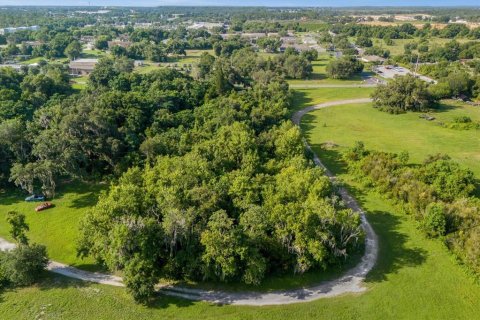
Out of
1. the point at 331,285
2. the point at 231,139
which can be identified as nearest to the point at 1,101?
the point at 231,139

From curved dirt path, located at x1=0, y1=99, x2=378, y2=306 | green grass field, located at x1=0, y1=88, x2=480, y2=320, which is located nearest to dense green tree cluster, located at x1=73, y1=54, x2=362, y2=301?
curved dirt path, located at x1=0, y1=99, x2=378, y2=306

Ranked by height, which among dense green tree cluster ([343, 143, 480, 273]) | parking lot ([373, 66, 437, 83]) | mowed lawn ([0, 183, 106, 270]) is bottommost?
mowed lawn ([0, 183, 106, 270])

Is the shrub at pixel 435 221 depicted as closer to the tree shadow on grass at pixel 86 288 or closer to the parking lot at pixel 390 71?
the tree shadow on grass at pixel 86 288

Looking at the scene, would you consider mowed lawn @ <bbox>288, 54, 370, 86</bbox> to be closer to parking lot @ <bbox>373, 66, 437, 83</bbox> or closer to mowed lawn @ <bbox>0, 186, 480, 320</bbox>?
parking lot @ <bbox>373, 66, 437, 83</bbox>

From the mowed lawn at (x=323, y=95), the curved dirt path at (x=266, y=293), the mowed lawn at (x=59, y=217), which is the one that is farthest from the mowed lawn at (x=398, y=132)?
the mowed lawn at (x=59, y=217)

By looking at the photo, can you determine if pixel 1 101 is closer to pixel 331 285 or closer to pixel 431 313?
pixel 331 285

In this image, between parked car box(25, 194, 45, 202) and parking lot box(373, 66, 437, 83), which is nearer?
parked car box(25, 194, 45, 202)

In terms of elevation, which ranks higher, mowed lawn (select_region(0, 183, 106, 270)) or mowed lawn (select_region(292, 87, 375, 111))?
mowed lawn (select_region(292, 87, 375, 111))
